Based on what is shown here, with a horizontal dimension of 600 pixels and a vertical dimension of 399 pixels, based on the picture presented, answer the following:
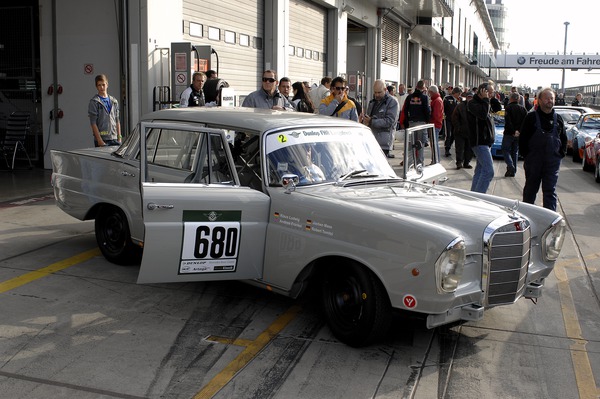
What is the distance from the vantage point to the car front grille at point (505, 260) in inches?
184

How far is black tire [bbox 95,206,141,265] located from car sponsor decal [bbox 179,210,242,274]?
1698 mm

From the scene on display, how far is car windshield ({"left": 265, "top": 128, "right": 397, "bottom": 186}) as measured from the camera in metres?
5.51

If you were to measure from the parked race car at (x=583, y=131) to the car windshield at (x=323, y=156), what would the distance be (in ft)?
44.3

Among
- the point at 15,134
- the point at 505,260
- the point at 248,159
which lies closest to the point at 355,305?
the point at 505,260

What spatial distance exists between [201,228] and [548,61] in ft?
360

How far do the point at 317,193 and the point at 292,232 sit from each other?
37cm

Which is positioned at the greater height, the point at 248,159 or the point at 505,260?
the point at 248,159

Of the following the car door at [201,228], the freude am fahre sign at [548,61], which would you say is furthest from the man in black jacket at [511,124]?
the freude am fahre sign at [548,61]

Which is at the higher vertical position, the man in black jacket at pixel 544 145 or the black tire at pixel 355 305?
the man in black jacket at pixel 544 145

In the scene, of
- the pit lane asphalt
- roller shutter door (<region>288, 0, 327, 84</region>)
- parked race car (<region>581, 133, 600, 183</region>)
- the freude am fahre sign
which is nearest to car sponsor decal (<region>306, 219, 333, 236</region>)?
the pit lane asphalt

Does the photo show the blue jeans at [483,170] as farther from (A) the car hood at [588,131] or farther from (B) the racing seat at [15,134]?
(A) the car hood at [588,131]

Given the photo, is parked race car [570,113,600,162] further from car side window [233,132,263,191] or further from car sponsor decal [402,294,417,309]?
car sponsor decal [402,294,417,309]

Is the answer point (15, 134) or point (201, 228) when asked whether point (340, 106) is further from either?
point (15, 134)

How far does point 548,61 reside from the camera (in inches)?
4139
